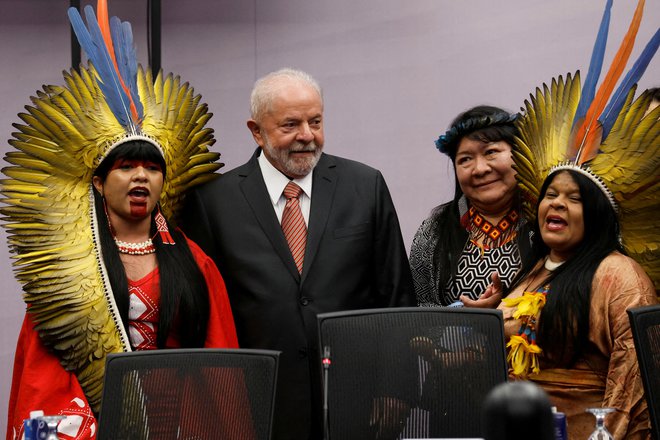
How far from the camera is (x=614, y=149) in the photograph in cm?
292

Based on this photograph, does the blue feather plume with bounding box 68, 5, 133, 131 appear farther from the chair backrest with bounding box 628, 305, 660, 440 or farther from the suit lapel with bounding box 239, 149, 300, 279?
the chair backrest with bounding box 628, 305, 660, 440

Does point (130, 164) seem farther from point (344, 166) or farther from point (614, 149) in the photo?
point (614, 149)

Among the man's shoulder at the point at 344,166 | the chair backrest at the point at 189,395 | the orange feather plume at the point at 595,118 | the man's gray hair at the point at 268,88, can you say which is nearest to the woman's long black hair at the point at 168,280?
the man's gray hair at the point at 268,88

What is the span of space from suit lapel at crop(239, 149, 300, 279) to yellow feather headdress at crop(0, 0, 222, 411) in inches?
6.0

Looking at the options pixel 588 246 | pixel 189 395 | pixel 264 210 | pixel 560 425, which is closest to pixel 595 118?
pixel 588 246

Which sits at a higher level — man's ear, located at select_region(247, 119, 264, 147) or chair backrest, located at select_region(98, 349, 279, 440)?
man's ear, located at select_region(247, 119, 264, 147)

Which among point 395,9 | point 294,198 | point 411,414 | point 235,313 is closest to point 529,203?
point 294,198

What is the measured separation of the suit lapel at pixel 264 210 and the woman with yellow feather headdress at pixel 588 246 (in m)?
0.67

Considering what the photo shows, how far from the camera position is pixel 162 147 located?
3.03 metres

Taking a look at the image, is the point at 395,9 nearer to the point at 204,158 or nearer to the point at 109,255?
the point at 204,158

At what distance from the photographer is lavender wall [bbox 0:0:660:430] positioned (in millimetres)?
4488

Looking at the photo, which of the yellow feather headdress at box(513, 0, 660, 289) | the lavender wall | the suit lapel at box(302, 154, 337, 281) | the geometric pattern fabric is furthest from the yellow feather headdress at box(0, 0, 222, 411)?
the lavender wall

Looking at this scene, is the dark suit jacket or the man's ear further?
the man's ear

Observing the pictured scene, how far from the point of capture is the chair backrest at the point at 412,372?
7.00 ft
